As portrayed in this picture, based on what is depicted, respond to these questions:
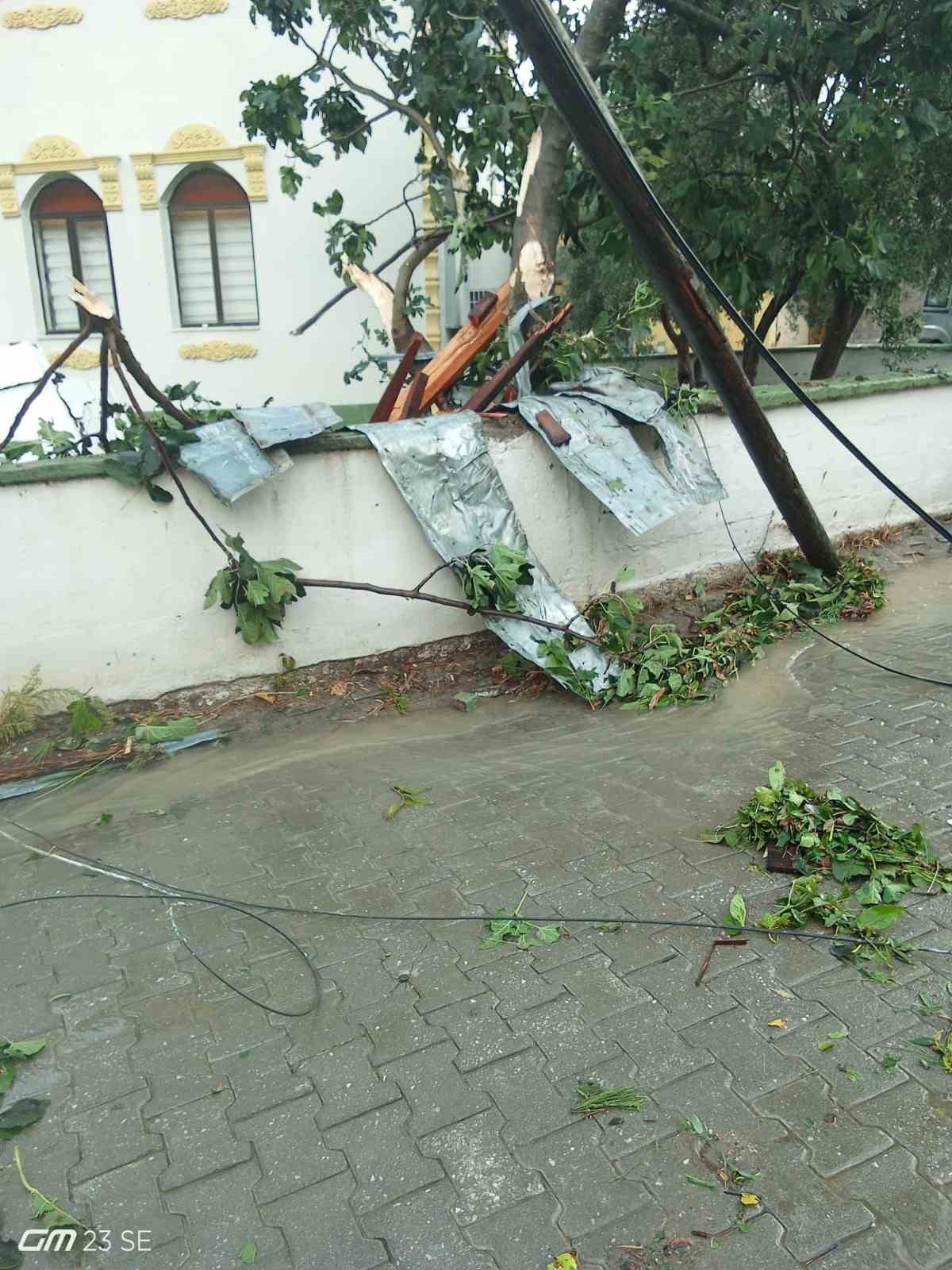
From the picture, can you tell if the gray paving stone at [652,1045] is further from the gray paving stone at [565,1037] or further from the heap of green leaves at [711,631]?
the heap of green leaves at [711,631]

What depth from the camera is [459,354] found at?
6254mm

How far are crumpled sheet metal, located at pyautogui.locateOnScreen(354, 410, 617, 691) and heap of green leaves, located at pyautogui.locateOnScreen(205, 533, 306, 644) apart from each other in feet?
2.76

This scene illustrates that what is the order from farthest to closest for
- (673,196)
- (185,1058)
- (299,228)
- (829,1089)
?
(299,228) < (673,196) < (185,1058) < (829,1089)

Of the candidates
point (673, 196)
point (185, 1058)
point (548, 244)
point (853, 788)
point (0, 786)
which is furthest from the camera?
point (673, 196)

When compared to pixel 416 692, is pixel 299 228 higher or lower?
higher

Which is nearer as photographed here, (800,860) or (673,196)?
(800,860)

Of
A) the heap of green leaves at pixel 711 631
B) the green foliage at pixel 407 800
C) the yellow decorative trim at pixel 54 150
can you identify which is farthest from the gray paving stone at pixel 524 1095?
the yellow decorative trim at pixel 54 150

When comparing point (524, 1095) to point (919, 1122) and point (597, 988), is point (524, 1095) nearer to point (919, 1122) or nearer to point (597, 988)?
point (597, 988)

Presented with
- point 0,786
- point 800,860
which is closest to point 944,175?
point 800,860

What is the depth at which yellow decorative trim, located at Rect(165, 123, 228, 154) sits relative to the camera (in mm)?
12312

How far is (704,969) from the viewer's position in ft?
9.82

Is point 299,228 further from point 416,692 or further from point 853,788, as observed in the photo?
point 853,788

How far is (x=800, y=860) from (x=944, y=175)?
23.8ft

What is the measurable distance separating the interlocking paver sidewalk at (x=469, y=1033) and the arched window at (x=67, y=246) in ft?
37.5
